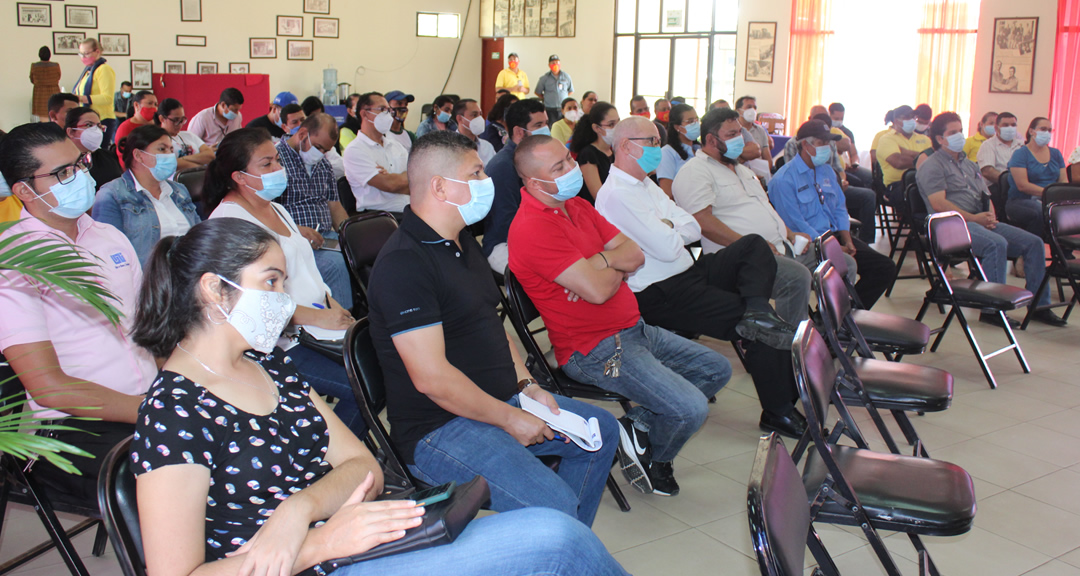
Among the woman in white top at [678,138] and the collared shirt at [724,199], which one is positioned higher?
the woman in white top at [678,138]

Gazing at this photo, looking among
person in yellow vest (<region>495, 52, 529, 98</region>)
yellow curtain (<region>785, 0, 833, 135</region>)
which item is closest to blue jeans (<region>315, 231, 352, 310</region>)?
yellow curtain (<region>785, 0, 833, 135</region>)

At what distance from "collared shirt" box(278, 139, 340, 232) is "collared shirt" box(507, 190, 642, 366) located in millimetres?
1914

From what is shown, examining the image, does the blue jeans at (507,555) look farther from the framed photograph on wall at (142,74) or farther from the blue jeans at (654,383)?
the framed photograph on wall at (142,74)

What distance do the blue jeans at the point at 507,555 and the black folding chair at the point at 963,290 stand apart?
3.37m

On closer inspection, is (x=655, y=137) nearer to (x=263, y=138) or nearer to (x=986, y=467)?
(x=263, y=138)

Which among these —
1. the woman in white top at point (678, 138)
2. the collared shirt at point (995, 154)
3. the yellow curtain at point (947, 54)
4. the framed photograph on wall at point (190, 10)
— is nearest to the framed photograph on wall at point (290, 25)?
the framed photograph on wall at point (190, 10)

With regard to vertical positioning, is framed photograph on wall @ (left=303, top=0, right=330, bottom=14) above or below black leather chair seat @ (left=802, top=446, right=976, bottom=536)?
above

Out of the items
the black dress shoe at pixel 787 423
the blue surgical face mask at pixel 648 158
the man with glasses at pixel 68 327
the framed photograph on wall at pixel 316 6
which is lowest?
the black dress shoe at pixel 787 423

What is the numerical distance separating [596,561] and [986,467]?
242cm

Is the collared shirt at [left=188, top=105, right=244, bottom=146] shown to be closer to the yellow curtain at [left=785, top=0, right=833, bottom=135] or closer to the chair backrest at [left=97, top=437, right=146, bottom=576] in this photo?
the chair backrest at [left=97, top=437, right=146, bottom=576]

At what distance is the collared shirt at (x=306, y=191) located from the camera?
14.4ft

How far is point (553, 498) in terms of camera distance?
196cm

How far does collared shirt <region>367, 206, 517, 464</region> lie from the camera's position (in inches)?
80.0

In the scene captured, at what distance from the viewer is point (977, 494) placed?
301cm
